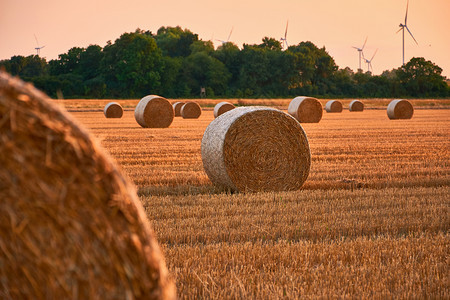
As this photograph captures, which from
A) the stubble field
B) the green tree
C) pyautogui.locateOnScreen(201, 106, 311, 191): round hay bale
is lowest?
the stubble field

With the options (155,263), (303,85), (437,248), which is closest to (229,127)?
(437,248)

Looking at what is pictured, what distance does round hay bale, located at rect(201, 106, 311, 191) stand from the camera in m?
8.39

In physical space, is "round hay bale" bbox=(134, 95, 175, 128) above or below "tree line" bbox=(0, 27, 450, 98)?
below

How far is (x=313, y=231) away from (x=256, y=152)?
9.62 ft

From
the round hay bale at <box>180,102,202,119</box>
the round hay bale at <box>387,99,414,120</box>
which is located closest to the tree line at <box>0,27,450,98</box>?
the round hay bale at <box>180,102,202,119</box>

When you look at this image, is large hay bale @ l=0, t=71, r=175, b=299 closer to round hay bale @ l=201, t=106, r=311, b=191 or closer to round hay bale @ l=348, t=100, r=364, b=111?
round hay bale @ l=201, t=106, r=311, b=191

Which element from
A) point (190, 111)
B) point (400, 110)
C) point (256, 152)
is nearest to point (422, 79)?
point (400, 110)

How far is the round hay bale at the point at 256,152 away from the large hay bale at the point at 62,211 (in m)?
5.95

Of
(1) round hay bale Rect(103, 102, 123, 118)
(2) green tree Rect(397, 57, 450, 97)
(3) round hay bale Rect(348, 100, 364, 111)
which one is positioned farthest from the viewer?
(2) green tree Rect(397, 57, 450, 97)

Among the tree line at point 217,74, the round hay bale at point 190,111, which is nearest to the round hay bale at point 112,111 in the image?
the round hay bale at point 190,111

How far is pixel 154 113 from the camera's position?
22.5 metres

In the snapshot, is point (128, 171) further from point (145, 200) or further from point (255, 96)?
point (255, 96)

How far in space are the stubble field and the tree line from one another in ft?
163

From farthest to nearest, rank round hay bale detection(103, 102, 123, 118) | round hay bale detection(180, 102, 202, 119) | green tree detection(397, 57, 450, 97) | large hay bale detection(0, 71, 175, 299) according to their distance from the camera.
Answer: green tree detection(397, 57, 450, 97) < round hay bale detection(180, 102, 202, 119) < round hay bale detection(103, 102, 123, 118) < large hay bale detection(0, 71, 175, 299)
